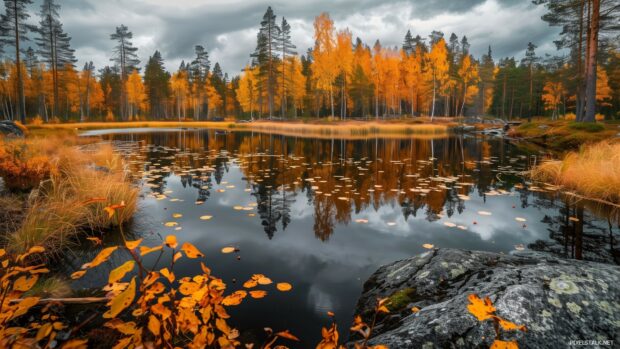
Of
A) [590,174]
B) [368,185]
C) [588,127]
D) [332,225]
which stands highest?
[588,127]

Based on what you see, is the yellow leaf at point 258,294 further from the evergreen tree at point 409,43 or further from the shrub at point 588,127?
the evergreen tree at point 409,43

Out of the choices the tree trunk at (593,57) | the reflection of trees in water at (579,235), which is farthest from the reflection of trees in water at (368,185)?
the tree trunk at (593,57)

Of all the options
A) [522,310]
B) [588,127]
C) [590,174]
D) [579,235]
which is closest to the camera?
[522,310]

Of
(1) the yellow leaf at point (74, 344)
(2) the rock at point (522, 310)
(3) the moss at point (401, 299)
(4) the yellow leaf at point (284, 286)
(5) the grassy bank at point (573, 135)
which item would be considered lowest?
(4) the yellow leaf at point (284, 286)

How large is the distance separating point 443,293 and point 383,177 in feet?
22.5

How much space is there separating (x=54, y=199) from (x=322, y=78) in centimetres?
3612

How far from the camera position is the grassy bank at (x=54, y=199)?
405cm

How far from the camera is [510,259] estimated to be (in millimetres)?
3334

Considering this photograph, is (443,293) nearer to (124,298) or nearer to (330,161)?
(124,298)

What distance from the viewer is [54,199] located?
193 inches

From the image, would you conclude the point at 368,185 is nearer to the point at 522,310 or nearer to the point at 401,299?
the point at 401,299

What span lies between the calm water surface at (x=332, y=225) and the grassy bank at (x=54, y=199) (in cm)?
41

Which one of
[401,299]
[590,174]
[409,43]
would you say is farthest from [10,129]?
[409,43]

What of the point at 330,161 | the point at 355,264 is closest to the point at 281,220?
the point at 355,264
